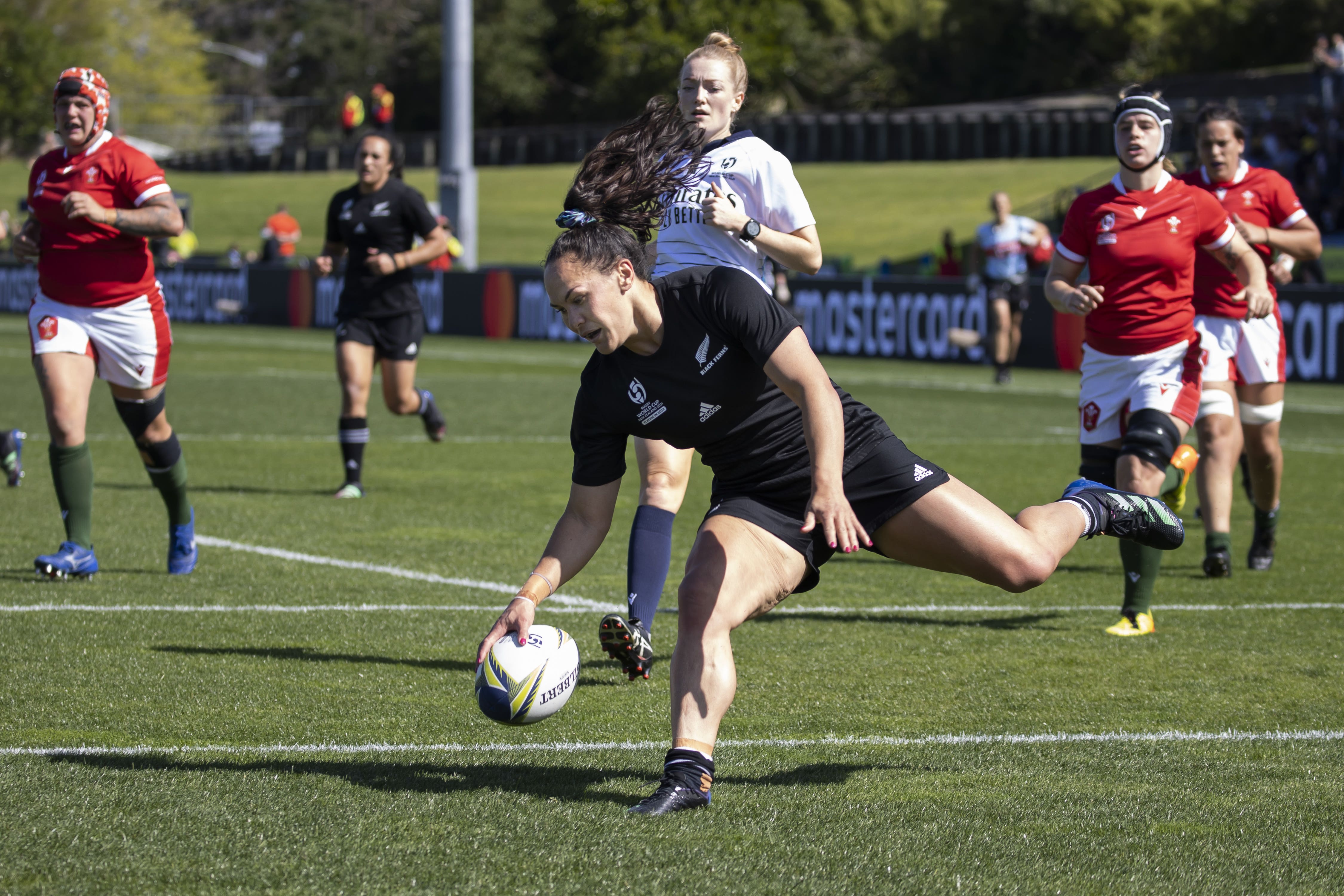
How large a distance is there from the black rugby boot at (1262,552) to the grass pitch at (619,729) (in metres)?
0.09

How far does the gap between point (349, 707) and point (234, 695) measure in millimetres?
432

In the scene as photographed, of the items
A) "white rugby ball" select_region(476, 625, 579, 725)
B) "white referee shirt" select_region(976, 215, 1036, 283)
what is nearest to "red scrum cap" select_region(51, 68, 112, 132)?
"white rugby ball" select_region(476, 625, 579, 725)

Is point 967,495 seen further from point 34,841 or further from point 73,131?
point 73,131

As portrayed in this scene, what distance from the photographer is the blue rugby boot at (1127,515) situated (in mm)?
5410

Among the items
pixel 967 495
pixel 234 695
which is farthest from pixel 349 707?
pixel 967 495

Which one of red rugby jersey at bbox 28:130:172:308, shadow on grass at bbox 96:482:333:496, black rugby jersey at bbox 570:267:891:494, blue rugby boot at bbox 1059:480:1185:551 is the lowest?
shadow on grass at bbox 96:482:333:496

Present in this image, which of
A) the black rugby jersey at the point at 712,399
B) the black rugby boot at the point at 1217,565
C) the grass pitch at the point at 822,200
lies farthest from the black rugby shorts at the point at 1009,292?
the grass pitch at the point at 822,200

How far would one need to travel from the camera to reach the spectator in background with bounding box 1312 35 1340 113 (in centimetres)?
3434

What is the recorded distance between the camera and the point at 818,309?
26.4 m

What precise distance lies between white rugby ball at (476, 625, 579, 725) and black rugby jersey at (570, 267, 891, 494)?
487 mm

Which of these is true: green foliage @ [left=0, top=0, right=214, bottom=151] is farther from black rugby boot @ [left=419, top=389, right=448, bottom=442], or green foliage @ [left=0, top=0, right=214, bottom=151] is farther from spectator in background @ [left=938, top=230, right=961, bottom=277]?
black rugby boot @ [left=419, top=389, right=448, bottom=442]

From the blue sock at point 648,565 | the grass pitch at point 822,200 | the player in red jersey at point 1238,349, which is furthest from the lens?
the grass pitch at point 822,200

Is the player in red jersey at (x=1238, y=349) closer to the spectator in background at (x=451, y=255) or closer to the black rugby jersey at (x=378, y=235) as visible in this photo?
the black rugby jersey at (x=378, y=235)

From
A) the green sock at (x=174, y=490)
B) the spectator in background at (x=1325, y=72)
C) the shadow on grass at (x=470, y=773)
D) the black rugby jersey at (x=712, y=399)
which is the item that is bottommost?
the shadow on grass at (x=470, y=773)
